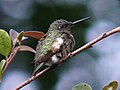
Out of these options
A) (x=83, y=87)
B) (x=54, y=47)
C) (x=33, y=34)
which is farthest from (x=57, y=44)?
(x=83, y=87)

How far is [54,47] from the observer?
1.22 meters

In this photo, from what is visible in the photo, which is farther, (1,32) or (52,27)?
(52,27)

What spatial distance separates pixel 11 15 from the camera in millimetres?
5047

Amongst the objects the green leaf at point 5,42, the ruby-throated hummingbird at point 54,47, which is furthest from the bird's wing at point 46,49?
the green leaf at point 5,42

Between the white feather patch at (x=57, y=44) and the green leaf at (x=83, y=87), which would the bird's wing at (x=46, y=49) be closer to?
the white feather patch at (x=57, y=44)

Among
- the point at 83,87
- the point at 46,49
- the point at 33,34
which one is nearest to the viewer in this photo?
the point at 83,87

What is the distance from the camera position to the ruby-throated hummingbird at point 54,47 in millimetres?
1078

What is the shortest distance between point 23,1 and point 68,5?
39.3 inches

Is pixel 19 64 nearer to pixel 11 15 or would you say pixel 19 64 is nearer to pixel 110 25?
pixel 11 15

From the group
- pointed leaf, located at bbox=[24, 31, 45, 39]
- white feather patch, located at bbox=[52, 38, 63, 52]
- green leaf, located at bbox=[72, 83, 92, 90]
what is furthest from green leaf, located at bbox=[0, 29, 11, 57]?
white feather patch, located at bbox=[52, 38, 63, 52]

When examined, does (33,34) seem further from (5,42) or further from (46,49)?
(46,49)

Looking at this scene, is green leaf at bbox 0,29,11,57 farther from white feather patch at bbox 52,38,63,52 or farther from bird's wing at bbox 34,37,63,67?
white feather patch at bbox 52,38,63,52

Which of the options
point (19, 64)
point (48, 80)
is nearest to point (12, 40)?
point (48, 80)

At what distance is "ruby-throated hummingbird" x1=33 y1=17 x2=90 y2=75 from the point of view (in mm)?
1078
